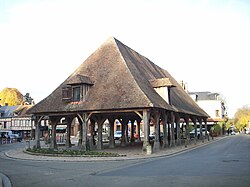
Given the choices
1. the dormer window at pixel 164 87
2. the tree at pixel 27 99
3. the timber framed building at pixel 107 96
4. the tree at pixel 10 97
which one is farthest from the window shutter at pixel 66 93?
the tree at pixel 27 99

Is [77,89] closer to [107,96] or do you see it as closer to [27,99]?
[107,96]

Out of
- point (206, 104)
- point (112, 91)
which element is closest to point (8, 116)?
point (206, 104)

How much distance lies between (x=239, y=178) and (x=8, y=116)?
6419 centimetres

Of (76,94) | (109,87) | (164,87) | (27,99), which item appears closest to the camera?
(109,87)

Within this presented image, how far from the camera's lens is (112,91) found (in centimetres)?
2245

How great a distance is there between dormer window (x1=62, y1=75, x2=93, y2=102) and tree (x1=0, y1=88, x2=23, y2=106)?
6543cm

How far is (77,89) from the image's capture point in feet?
78.0

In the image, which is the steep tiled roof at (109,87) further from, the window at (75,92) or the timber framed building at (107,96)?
the window at (75,92)

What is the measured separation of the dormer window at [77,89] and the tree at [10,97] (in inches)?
2576

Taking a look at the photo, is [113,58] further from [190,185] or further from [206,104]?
[206,104]

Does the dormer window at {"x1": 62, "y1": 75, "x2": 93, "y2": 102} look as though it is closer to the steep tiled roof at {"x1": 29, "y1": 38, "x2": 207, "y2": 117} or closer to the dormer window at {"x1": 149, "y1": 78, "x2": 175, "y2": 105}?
the steep tiled roof at {"x1": 29, "y1": 38, "x2": 207, "y2": 117}

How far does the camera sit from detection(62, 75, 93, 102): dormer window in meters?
23.3

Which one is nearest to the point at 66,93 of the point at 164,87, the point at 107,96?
the point at 107,96

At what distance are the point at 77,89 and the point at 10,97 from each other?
2688 inches
